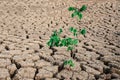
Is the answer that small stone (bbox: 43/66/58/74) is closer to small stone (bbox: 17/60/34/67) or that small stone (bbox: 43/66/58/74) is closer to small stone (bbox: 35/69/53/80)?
small stone (bbox: 35/69/53/80)

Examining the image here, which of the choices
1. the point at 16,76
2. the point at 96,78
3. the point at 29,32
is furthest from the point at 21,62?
the point at 29,32

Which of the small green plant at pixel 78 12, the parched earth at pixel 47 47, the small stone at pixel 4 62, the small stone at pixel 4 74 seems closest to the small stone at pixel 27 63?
the parched earth at pixel 47 47

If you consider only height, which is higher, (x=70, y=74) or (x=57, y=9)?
(x=57, y=9)

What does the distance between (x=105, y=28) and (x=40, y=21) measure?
1.33 metres

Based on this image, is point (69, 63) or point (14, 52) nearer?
point (69, 63)

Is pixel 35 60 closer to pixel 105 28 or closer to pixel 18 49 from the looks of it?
pixel 18 49

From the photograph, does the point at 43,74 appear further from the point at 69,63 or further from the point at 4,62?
the point at 4,62

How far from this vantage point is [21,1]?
26.7 ft

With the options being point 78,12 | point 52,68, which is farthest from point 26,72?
point 78,12

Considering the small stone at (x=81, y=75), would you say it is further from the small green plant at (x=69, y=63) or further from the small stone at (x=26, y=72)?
the small stone at (x=26, y=72)

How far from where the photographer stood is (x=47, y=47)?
401 centimetres

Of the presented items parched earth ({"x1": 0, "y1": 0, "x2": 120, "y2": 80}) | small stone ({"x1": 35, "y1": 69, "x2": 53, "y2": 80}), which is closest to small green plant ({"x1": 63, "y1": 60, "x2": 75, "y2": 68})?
parched earth ({"x1": 0, "y1": 0, "x2": 120, "y2": 80})

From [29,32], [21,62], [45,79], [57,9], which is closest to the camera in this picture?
[45,79]

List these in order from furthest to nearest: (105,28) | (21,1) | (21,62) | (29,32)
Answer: (21,1) < (105,28) < (29,32) < (21,62)
